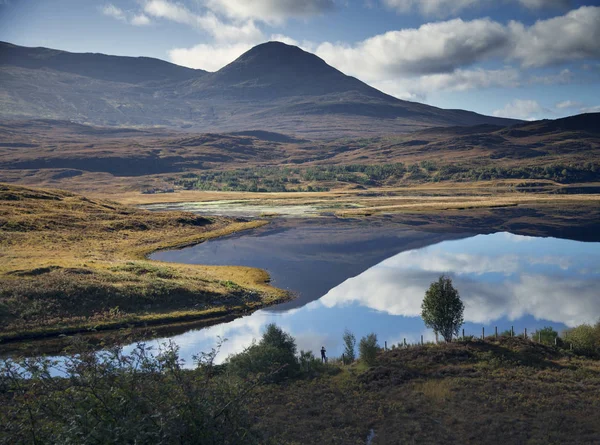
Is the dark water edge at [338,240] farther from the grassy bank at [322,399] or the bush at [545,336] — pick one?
the bush at [545,336]

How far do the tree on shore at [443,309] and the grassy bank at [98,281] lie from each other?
18277 millimetres

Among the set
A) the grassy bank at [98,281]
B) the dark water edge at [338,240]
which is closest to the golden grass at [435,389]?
the dark water edge at [338,240]

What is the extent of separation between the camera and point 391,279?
61750mm

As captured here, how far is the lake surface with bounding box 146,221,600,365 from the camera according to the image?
43.6m

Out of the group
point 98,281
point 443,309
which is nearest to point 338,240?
point 98,281

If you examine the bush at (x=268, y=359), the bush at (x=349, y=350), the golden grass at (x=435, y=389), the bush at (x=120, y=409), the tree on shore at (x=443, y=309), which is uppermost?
the bush at (x=120, y=409)

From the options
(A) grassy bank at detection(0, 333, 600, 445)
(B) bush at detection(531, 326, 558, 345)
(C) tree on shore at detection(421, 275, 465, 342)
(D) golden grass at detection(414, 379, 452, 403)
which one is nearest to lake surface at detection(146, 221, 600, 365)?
(C) tree on shore at detection(421, 275, 465, 342)

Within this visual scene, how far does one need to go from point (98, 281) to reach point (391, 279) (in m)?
33.4

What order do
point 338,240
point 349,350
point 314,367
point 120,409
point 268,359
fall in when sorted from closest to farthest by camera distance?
1. point 120,409
2. point 268,359
3. point 314,367
4. point 349,350
5. point 338,240

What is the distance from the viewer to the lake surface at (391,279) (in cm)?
4356

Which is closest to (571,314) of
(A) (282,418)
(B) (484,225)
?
(A) (282,418)

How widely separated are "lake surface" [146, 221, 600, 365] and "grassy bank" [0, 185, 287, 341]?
4.13 m

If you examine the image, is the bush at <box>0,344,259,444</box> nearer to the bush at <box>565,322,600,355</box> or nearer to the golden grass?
the golden grass

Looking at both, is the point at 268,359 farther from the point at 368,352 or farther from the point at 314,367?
the point at 368,352
